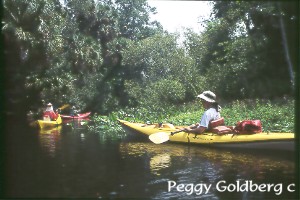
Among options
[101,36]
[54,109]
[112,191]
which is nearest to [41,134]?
[54,109]

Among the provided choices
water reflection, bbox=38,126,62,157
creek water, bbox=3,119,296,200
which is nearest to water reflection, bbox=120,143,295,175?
creek water, bbox=3,119,296,200

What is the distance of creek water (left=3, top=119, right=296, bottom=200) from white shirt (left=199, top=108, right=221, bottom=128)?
0.82 feet

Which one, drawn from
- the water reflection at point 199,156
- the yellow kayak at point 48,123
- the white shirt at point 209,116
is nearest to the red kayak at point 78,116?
the yellow kayak at point 48,123

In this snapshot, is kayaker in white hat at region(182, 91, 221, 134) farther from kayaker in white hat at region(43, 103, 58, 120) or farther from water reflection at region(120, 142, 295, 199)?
kayaker in white hat at region(43, 103, 58, 120)

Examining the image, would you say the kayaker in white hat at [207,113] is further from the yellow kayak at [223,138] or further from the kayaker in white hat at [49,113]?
the kayaker in white hat at [49,113]

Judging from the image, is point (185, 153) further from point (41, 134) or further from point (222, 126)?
point (41, 134)

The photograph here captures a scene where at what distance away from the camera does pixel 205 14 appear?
3.01m

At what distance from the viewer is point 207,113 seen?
11.0 ft

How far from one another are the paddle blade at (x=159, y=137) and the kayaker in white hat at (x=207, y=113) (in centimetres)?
19

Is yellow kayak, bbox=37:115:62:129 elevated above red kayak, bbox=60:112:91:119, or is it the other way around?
red kayak, bbox=60:112:91:119

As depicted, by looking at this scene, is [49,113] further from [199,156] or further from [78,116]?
[199,156]

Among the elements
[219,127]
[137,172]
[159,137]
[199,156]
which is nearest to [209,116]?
[219,127]

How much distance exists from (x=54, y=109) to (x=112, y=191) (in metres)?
1.24

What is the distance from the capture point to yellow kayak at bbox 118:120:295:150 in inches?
117
